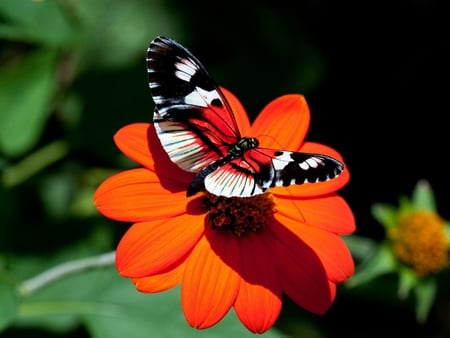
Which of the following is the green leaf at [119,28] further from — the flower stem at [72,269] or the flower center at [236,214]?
the flower center at [236,214]

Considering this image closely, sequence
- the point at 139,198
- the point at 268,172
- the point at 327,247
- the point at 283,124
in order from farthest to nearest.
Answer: the point at 283,124 → the point at 327,247 → the point at 139,198 → the point at 268,172

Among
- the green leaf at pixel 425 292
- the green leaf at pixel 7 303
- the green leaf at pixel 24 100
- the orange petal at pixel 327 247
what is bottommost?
the green leaf at pixel 7 303

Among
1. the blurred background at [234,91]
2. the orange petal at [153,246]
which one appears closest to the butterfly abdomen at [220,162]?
the orange petal at [153,246]

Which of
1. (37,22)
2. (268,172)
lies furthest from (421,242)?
(37,22)

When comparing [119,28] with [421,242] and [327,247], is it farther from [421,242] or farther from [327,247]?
[327,247]

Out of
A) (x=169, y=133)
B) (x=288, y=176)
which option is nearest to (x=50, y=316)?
(x=169, y=133)

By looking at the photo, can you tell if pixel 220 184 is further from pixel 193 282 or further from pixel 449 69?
pixel 449 69
